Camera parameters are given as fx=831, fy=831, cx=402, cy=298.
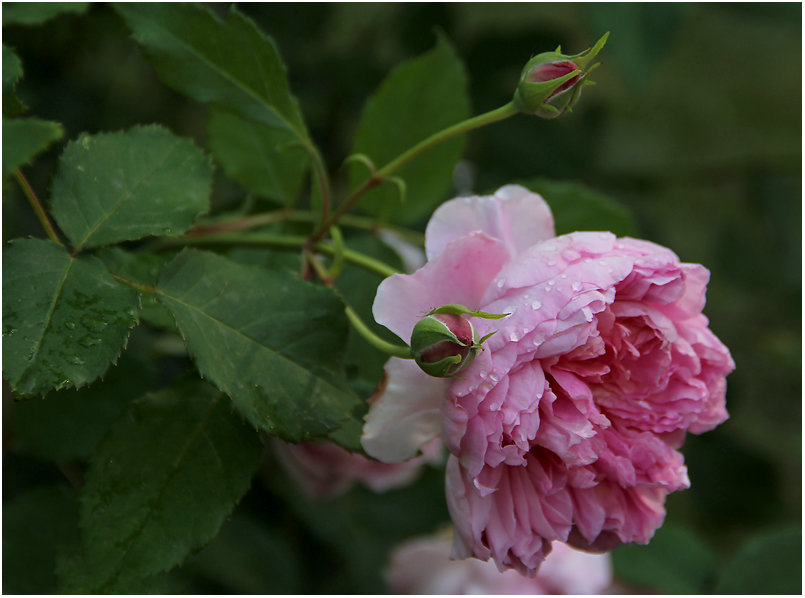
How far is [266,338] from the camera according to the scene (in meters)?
0.40

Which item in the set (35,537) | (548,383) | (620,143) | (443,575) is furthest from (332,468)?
(620,143)

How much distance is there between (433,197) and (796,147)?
1.16m

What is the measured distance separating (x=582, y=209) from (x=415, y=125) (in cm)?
13

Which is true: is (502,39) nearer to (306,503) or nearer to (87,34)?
(87,34)

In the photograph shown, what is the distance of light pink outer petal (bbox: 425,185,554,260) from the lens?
0.42 m

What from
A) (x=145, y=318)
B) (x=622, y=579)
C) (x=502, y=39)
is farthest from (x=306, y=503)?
(x=502, y=39)

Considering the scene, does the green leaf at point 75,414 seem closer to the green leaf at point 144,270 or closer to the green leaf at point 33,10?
the green leaf at point 144,270

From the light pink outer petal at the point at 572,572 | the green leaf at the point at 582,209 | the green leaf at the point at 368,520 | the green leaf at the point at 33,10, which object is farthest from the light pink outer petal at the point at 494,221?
the green leaf at the point at 368,520

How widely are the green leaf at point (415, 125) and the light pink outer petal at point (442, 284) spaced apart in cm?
19

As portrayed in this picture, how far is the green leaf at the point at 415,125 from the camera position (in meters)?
0.57

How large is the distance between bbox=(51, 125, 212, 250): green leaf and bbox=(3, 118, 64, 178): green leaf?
7 cm

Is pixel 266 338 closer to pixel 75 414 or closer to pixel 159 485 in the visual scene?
pixel 159 485

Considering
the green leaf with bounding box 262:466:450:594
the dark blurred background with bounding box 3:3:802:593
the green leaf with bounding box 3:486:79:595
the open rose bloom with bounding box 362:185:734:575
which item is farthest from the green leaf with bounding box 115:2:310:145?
the green leaf with bounding box 262:466:450:594

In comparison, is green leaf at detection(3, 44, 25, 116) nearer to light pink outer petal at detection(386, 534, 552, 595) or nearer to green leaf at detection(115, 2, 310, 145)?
green leaf at detection(115, 2, 310, 145)
